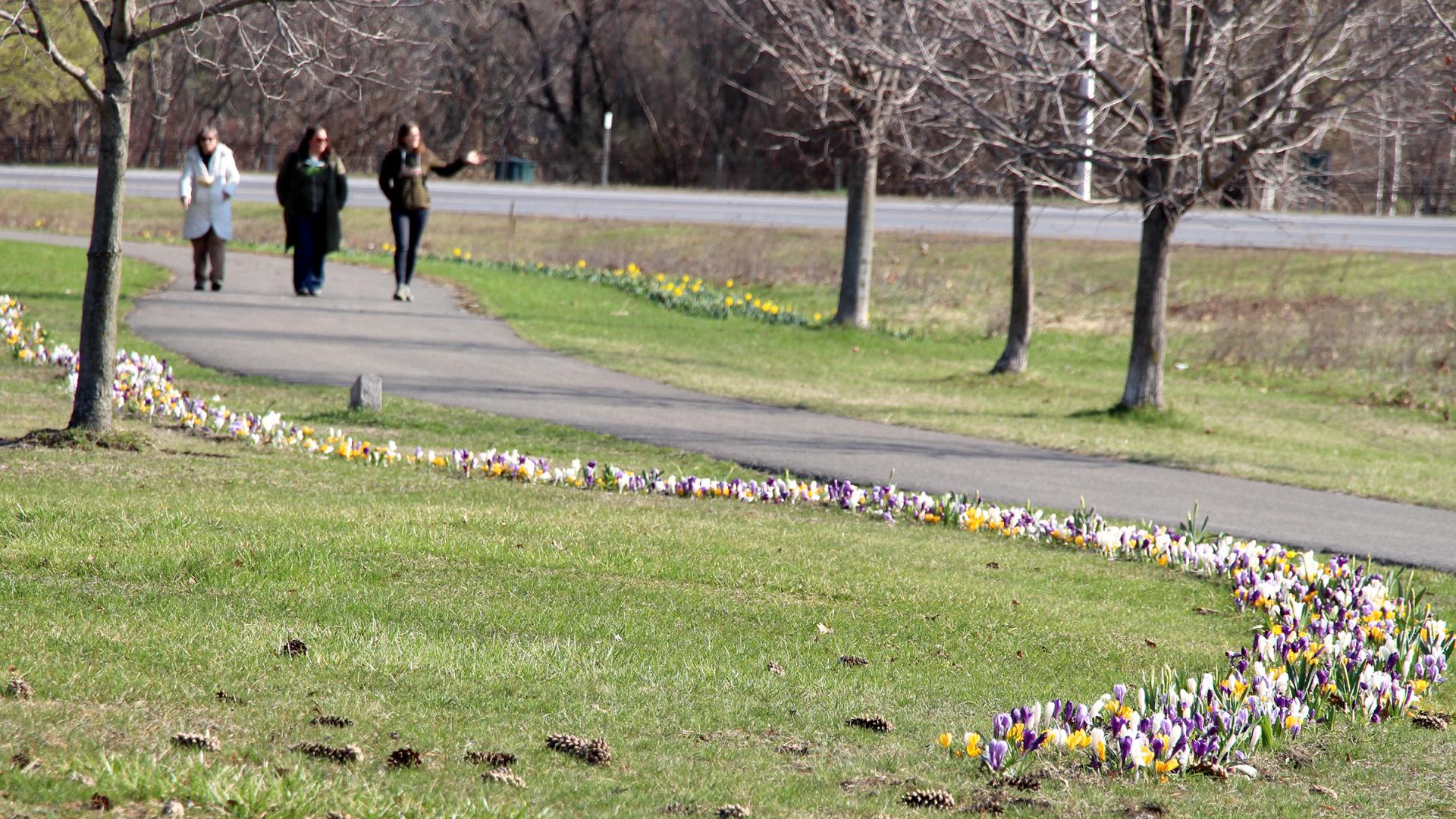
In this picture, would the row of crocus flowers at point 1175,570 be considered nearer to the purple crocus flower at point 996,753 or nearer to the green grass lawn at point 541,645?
the purple crocus flower at point 996,753

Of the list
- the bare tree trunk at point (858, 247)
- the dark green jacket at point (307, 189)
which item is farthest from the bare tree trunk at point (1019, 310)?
the dark green jacket at point (307, 189)

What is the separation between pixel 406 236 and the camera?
56.3ft

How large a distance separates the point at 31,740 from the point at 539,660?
1.76 meters

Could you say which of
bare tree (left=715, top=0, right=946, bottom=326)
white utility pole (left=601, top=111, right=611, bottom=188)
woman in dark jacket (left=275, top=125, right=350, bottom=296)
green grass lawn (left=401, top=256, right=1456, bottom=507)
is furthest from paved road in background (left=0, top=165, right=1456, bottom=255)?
woman in dark jacket (left=275, top=125, right=350, bottom=296)

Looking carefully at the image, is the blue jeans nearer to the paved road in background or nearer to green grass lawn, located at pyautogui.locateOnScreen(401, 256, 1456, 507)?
green grass lawn, located at pyautogui.locateOnScreen(401, 256, 1456, 507)

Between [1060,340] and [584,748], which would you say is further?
[1060,340]

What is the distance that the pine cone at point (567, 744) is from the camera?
13.9ft

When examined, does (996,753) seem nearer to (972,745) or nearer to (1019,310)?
(972,745)

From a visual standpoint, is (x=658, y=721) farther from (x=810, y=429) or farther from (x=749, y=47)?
(x=749, y=47)

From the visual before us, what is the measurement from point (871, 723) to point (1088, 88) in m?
11.0

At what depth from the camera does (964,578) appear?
727 centimetres

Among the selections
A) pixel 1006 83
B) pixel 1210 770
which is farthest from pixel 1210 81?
pixel 1210 770

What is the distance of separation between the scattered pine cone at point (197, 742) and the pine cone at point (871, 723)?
200 centimetres

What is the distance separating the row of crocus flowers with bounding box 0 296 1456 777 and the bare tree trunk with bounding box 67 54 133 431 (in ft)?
4.36
